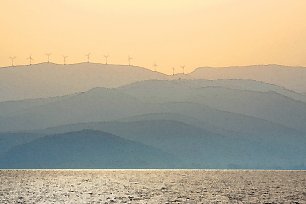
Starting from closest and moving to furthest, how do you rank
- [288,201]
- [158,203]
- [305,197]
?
[158,203] < [288,201] < [305,197]

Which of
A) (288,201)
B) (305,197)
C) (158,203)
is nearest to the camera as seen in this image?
(158,203)

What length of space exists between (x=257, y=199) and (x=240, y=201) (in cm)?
943

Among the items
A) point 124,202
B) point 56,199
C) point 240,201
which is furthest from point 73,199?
point 240,201

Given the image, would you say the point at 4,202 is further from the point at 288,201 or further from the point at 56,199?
the point at 288,201

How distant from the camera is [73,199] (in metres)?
168

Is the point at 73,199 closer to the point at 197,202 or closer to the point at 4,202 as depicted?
the point at 4,202

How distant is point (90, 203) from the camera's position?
511 feet

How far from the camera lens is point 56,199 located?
170m

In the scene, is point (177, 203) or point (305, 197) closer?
point (177, 203)

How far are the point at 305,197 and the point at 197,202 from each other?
123 ft

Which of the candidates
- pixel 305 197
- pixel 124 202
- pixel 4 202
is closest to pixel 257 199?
pixel 305 197

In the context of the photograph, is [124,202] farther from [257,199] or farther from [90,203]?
[257,199]

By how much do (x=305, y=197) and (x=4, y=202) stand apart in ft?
247

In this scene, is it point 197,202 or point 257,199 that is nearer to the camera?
point 197,202
